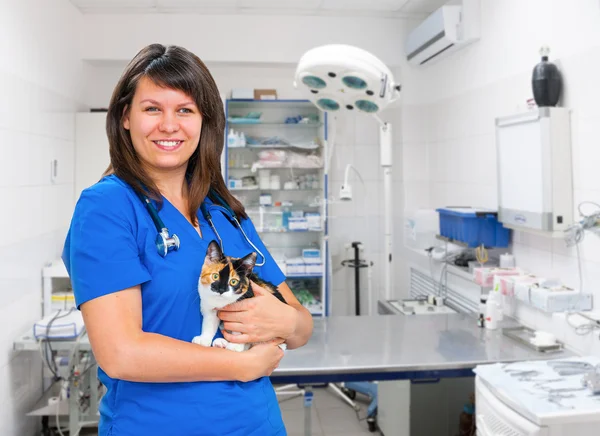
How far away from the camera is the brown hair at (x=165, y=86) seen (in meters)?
0.93

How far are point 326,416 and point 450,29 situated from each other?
2.63 metres

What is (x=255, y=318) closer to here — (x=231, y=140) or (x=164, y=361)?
(x=164, y=361)

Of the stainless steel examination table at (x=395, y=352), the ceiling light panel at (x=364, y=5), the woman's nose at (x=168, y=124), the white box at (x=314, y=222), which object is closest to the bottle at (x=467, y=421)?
the stainless steel examination table at (x=395, y=352)

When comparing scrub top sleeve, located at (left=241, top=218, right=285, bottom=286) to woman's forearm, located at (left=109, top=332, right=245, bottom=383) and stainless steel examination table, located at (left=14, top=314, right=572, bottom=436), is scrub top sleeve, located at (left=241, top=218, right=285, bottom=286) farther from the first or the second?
stainless steel examination table, located at (left=14, top=314, right=572, bottom=436)

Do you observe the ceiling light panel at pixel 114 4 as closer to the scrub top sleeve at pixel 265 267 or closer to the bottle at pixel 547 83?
the bottle at pixel 547 83

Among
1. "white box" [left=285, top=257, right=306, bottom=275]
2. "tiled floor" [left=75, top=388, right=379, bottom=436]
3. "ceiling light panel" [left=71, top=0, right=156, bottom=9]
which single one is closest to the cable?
"tiled floor" [left=75, top=388, right=379, bottom=436]

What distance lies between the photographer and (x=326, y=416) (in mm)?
3498

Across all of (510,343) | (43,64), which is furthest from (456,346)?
(43,64)

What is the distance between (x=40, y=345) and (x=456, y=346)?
2.10 metres

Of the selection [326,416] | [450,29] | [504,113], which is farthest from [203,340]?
[450,29]

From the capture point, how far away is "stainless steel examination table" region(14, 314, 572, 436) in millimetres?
2047

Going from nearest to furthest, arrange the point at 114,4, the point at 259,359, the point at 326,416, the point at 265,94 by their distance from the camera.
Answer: the point at 259,359 < the point at 326,416 < the point at 114,4 < the point at 265,94

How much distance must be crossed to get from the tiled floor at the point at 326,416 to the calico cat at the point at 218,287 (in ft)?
8.35

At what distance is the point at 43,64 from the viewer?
3283 mm
